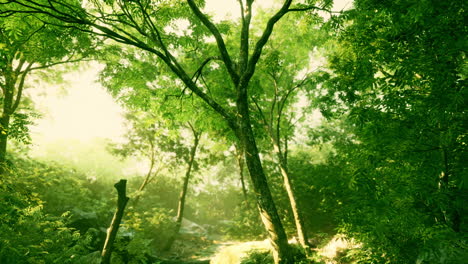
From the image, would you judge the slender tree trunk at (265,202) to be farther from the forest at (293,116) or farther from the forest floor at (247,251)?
the forest floor at (247,251)

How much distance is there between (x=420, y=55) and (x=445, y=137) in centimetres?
104

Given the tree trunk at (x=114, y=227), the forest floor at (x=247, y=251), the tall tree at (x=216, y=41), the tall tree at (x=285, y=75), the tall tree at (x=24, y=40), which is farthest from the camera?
the tall tree at (x=285, y=75)

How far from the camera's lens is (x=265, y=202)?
17.0 ft

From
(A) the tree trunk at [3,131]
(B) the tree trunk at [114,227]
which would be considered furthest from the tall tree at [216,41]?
(B) the tree trunk at [114,227]

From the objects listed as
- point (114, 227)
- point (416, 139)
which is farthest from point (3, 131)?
point (416, 139)

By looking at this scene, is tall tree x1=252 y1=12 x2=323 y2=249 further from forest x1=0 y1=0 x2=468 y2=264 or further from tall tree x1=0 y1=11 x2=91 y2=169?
tall tree x1=0 y1=11 x2=91 y2=169

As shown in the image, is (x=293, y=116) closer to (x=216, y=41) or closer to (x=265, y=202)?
(x=216, y=41)

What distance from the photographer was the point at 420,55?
2.69 m

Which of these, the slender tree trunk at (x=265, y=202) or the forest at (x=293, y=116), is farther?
the slender tree trunk at (x=265, y=202)

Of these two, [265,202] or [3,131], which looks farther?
[265,202]

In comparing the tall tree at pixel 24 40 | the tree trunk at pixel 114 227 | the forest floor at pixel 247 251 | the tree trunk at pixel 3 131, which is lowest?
the forest floor at pixel 247 251

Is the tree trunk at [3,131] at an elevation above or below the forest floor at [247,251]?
above

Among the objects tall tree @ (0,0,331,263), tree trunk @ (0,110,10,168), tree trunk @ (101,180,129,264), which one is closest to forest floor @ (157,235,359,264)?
tall tree @ (0,0,331,263)

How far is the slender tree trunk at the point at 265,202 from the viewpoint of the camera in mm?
5023
